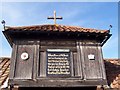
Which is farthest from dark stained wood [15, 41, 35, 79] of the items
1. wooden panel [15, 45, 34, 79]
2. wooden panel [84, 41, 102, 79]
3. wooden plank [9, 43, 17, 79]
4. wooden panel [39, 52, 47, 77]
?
wooden panel [84, 41, 102, 79]

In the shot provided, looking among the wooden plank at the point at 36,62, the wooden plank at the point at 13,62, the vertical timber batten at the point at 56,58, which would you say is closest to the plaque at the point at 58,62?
the vertical timber batten at the point at 56,58

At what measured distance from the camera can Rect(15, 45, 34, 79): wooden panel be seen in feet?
34.2

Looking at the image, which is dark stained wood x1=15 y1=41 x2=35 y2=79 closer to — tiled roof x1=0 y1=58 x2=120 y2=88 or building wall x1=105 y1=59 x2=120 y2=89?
tiled roof x1=0 y1=58 x2=120 y2=88

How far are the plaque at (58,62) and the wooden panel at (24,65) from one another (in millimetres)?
772

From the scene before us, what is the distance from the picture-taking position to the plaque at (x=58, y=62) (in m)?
10.5

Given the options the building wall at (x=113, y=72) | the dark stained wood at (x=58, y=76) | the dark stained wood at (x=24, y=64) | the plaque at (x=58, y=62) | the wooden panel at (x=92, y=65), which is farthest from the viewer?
the building wall at (x=113, y=72)

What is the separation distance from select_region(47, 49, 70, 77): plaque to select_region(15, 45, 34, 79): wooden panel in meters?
0.77

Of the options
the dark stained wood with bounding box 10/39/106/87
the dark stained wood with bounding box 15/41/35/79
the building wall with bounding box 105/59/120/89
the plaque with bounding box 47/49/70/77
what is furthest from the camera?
the building wall with bounding box 105/59/120/89

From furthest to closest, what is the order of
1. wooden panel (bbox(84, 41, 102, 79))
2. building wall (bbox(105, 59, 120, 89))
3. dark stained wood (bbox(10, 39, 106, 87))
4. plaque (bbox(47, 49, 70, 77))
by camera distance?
building wall (bbox(105, 59, 120, 89)) < wooden panel (bbox(84, 41, 102, 79)) < plaque (bbox(47, 49, 70, 77)) < dark stained wood (bbox(10, 39, 106, 87))

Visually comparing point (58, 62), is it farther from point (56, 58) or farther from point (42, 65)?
point (42, 65)

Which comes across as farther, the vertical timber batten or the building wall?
the building wall

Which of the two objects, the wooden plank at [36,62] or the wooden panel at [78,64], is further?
the wooden panel at [78,64]

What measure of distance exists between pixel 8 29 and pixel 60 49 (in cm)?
251

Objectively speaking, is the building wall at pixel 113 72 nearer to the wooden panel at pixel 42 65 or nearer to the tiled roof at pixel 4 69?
the wooden panel at pixel 42 65
